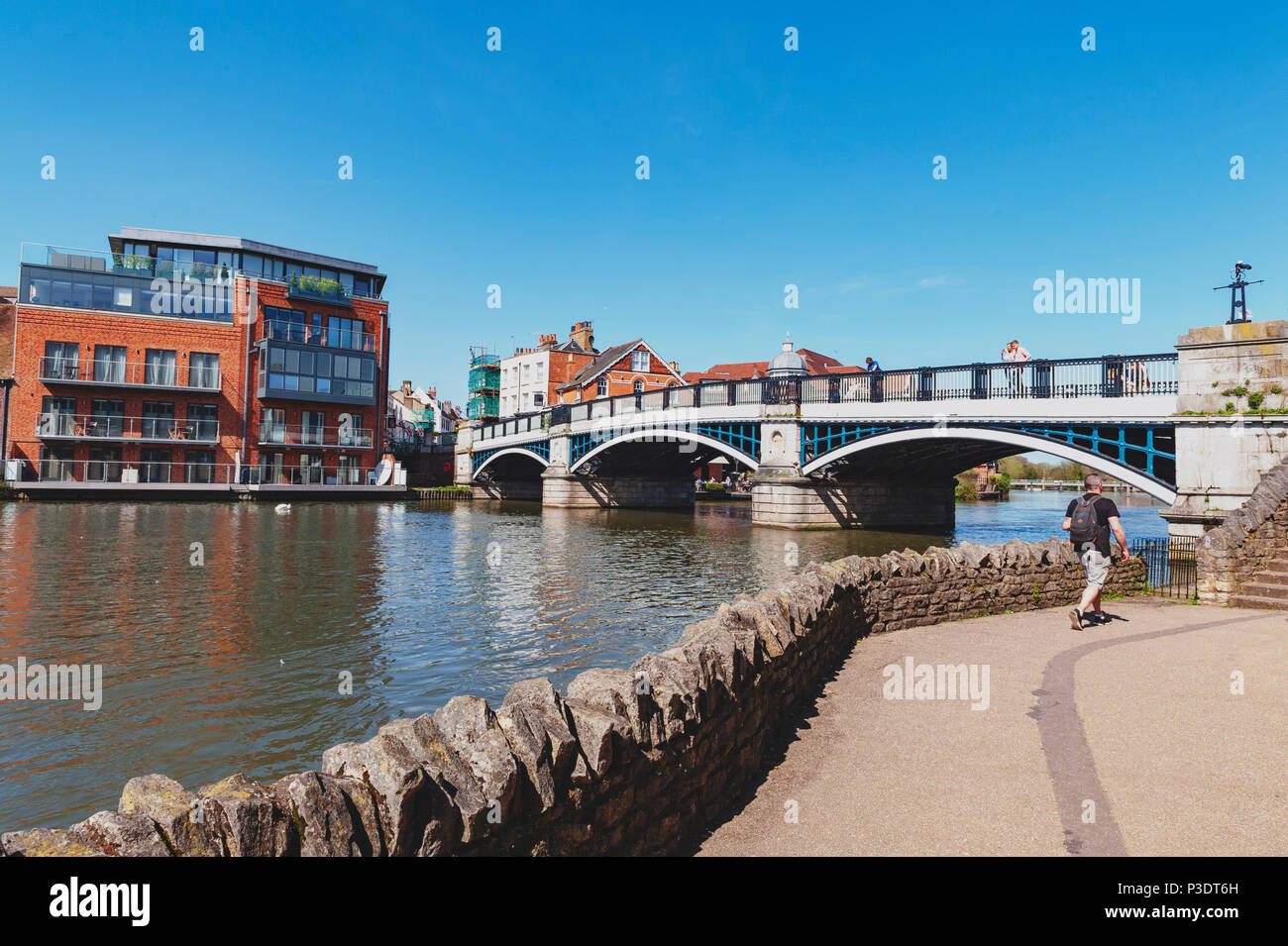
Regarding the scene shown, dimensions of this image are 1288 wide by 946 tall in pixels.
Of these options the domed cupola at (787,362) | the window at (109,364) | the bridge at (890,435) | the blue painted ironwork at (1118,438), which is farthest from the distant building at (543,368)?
the blue painted ironwork at (1118,438)

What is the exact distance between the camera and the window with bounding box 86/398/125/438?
45375mm

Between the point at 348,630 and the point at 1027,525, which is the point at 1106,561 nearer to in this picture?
the point at 348,630

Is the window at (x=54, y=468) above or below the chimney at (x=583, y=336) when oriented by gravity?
below

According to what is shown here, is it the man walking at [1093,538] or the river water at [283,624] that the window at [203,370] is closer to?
the river water at [283,624]

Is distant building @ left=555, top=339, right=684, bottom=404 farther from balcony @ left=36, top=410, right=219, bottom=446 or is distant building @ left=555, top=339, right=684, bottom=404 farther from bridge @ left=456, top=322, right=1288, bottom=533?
balcony @ left=36, top=410, right=219, bottom=446

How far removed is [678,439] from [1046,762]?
126 ft

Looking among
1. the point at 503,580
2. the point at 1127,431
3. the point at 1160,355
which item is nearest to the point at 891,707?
the point at 503,580

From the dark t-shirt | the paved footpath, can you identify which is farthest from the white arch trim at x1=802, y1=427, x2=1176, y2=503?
the paved footpath

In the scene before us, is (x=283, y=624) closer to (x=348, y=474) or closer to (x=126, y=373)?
(x=348, y=474)

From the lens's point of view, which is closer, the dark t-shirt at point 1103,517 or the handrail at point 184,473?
the dark t-shirt at point 1103,517

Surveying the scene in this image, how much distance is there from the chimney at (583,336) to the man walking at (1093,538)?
3032 inches

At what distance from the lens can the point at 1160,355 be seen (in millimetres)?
23250

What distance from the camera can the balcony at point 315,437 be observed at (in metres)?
49.8

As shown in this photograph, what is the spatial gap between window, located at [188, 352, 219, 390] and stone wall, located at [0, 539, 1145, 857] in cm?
5023
